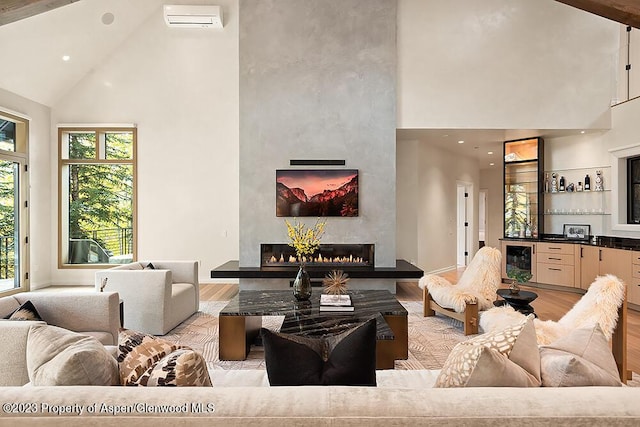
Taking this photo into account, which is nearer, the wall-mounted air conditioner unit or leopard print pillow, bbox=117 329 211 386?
leopard print pillow, bbox=117 329 211 386

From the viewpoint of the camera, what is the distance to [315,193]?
20.4 ft

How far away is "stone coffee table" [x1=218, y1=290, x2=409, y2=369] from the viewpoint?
3.08 metres

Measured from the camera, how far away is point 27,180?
654 centimetres

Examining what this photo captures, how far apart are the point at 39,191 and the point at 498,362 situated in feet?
25.3

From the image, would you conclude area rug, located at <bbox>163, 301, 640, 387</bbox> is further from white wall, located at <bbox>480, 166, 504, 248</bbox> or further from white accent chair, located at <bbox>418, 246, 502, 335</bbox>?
white wall, located at <bbox>480, 166, 504, 248</bbox>

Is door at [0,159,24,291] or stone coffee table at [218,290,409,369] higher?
door at [0,159,24,291]

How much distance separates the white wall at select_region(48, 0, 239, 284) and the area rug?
2.26m

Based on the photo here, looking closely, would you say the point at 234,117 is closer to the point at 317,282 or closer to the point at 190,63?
the point at 190,63

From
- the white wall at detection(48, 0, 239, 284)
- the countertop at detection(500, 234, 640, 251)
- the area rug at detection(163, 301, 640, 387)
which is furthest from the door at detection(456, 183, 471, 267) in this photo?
the white wall at detection(48, 0, 239, 284)

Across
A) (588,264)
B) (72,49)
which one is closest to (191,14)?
(72,49)

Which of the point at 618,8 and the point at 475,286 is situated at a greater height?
the point at 618,8

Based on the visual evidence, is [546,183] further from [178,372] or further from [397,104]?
[178,372]

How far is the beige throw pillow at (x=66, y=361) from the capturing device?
1289 mm

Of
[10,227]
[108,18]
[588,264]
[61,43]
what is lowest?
[588,264]
